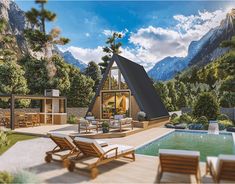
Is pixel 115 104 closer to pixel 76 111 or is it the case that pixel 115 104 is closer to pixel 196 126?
pixel 196 126

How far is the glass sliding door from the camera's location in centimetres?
1825

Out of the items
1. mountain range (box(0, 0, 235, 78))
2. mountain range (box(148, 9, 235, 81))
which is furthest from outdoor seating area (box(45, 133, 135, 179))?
mountain range (box(148, 9, 235, 81))

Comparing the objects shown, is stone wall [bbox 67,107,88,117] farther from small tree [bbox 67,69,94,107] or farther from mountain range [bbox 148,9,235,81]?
mountain range [bbox 148,9,235,81]

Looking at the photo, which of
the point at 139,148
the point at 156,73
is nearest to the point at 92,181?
the point at 139,148

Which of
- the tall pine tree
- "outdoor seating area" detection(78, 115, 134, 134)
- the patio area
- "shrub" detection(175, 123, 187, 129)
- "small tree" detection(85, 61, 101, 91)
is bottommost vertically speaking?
the patio area

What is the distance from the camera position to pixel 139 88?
1881 cm

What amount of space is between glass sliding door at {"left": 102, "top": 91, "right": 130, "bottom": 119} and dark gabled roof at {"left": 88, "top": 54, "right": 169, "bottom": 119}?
36.2 inches

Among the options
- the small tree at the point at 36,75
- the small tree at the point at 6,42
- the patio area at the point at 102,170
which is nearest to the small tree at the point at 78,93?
the small tree at the point at 36,75

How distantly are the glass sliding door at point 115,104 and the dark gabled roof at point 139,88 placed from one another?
36.2 inches

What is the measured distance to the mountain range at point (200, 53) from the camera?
97656 mm

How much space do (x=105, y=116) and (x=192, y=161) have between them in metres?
14.1

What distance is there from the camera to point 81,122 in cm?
1327

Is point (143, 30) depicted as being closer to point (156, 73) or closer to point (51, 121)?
point (51, 121)

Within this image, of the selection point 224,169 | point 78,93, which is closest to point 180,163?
point 224,169
